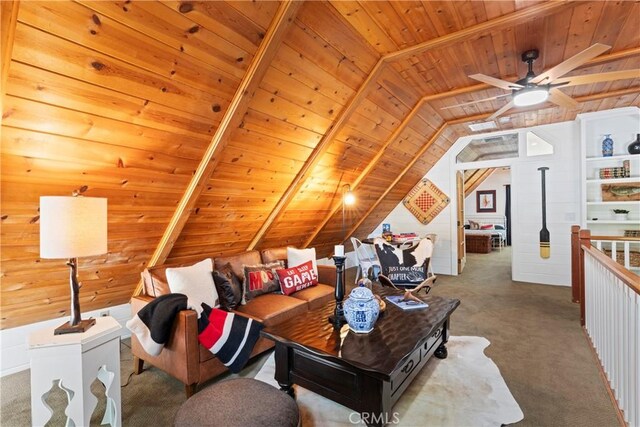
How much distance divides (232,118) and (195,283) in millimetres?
1350

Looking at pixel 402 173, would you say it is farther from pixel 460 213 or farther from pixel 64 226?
A: pixel 64 226

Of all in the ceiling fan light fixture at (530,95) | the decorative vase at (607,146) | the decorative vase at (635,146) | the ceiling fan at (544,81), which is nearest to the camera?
the ceiling fan at (544,81)

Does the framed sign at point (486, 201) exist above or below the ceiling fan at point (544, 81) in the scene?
below

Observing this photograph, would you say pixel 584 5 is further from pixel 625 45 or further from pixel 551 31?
pixel 625 45

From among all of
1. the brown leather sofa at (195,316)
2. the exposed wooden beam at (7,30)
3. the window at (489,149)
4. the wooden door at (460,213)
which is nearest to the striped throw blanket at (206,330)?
the brown leather sofa at (195,316)

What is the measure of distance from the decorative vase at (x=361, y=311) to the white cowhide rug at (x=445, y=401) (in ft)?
1.67

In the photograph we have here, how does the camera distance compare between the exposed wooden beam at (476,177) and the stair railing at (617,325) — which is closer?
the stair railing at (617,325)

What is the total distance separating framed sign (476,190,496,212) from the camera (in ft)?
35.7

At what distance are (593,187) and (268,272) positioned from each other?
16.7ft

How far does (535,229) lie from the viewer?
5.18 m

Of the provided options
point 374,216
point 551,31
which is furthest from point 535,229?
point 551,31

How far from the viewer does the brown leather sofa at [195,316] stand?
208 centimetres

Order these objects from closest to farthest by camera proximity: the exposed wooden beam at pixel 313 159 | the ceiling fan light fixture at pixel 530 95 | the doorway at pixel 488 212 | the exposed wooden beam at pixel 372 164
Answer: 1. the ceiling fan light fixture at pixel 530 95
2. the exposed wooden beam at pixel 313 159
3. the exposed wooden beam at pixel 372 164
4. the doorway at pixel 488 212

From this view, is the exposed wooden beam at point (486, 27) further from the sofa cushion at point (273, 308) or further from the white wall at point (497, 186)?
the white wall at point (497, 186)
